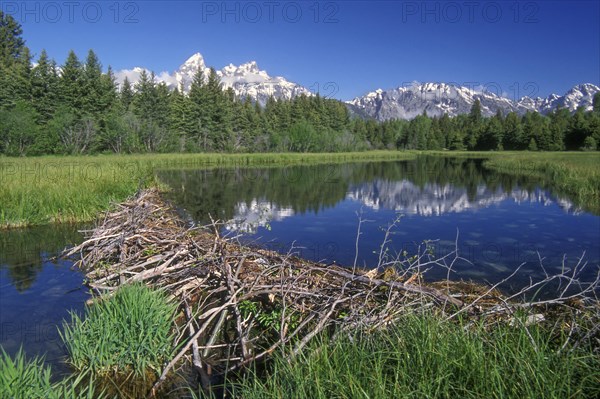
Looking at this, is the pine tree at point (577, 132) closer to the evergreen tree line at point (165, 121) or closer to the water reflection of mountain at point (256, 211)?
the evergreen tree line at point (165, 121)

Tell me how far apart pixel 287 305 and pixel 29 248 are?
885 centimetres

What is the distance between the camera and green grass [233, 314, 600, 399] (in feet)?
9.57

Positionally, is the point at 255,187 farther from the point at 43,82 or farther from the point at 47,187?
the point at 43,82

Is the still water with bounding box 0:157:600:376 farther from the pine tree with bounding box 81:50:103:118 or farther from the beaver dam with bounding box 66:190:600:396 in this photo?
the pine tree with bounding box 81:50:103:118

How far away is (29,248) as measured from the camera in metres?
10.8

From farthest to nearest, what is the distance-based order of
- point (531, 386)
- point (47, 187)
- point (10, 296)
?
point (47, 187)
point (10, 296)
point (531, 386)

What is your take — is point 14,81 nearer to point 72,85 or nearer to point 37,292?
point 72,85

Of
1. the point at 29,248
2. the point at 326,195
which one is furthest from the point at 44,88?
the point at 29,248

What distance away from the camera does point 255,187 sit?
2692 cm

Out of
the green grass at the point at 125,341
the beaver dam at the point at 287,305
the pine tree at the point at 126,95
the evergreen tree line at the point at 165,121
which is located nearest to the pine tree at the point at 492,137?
the evergreen tree line at the point at 165,121

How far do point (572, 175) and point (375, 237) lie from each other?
68.1ft

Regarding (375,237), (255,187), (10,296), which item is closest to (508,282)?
(375,237)

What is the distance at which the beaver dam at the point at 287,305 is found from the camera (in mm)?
4359

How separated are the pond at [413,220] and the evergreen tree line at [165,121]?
1090 inches
